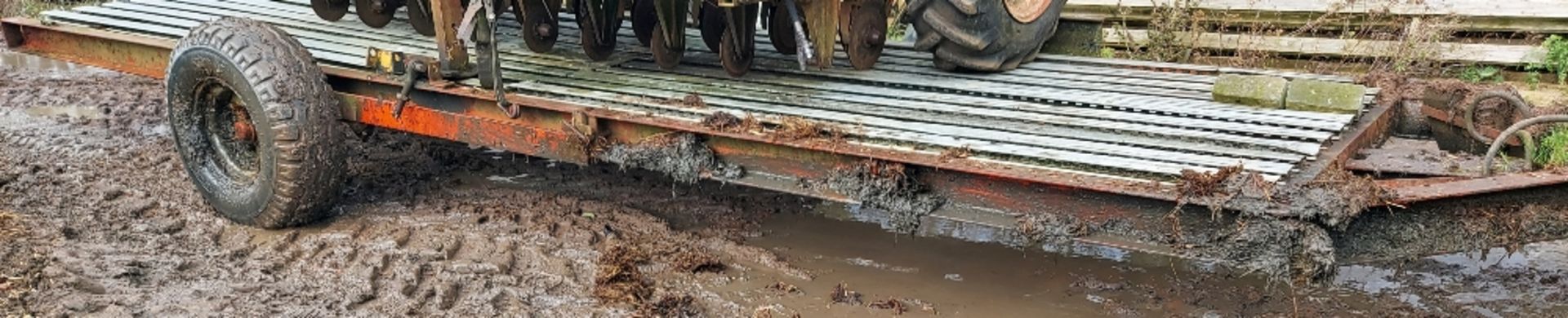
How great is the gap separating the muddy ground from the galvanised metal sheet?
1.96 feet

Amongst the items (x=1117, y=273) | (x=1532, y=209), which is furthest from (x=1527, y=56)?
(x=1532, y=209)

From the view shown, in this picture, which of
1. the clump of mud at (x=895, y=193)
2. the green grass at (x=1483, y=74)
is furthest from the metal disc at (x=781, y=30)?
the green grass at (x=1483, y=74)

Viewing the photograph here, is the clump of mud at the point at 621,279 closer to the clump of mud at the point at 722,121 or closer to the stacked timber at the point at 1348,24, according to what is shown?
the clump of mud at the point at 722,121

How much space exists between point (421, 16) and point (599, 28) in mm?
1160

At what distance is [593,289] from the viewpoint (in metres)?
4.63

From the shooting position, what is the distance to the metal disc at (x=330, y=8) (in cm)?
666

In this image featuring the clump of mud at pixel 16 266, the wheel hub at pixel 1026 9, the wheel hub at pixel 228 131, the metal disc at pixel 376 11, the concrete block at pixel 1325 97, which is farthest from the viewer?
the metal disc at pixel 376 11

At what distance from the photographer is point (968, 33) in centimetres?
525

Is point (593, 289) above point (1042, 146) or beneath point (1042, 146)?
beneath

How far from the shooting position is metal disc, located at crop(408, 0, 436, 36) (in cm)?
626

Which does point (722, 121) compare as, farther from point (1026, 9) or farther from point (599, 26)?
point (1026, 9)

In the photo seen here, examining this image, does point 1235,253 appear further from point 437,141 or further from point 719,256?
point 437,141

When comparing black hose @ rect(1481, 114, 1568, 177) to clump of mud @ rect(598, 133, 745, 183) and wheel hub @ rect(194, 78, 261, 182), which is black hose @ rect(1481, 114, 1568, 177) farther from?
wheel hub @ rect(194, 78, 261, 182)

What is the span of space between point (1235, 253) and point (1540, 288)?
2121 millimetres
